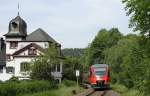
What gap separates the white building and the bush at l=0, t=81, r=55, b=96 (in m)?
24.5

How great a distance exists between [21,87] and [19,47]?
4902 centimetres

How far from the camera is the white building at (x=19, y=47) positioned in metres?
94.0

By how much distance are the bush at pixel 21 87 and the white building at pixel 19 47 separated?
80.5 feet

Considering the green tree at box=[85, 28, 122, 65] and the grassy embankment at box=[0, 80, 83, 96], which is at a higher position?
the green tree at box=[85, 28, 122, 65]

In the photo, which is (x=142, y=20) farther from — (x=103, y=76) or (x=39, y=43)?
(x=39, y=43)

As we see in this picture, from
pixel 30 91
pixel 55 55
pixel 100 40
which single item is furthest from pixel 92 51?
pixel 30 91

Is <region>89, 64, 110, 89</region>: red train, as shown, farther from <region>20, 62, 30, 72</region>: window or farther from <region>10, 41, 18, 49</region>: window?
<region>10, 41, 18, 49</region>: window

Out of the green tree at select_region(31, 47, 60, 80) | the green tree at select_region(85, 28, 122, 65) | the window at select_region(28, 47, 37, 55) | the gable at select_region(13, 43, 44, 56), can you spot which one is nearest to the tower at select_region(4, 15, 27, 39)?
the gable at select_region(13, 43, 44, 56)

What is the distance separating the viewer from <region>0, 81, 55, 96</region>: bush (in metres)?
46.6

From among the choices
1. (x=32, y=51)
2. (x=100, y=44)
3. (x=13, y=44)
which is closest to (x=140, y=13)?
(x=32, y=51)

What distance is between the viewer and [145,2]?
22.3 metres

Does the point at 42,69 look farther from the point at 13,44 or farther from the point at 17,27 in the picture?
the point at 17,27

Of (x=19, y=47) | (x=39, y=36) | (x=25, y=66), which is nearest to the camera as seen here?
(x=25, y=66)

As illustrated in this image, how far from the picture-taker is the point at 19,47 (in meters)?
100
